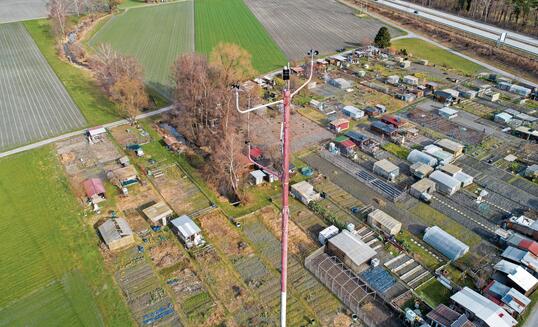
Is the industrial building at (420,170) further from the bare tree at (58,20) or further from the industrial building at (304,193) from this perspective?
the bare tree at (58,20)

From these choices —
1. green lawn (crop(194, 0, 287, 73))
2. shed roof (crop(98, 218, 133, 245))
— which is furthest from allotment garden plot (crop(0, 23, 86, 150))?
green lawn (crop(194, 0, 287, 73))

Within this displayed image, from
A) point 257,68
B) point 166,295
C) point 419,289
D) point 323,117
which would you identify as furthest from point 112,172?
point 257,68

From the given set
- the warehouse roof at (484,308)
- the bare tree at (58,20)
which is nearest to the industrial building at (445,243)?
the warehouse roof at (484,308)

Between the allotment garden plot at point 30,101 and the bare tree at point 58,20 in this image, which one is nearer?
the allotment garden plot at point 30,101

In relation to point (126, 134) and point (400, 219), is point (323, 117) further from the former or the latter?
point (126, 134)

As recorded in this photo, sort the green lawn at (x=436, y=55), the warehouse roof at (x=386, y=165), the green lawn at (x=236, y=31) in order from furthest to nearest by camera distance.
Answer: the green lawn at (x=236, y=31) → the green lawn at (x=436, y=55) → the warehouse roof at (x=386, y=165)

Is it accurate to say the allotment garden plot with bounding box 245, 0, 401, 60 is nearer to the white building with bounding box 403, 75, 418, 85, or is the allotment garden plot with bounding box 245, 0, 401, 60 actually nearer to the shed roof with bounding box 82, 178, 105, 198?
the white building with bounding box 403, 75, 418, 85

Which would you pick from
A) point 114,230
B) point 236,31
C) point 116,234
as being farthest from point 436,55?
point 116,234
